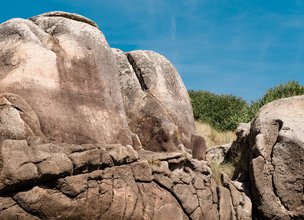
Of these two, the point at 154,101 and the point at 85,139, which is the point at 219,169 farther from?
the point at 85,139

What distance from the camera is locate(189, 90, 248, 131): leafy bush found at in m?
24.5

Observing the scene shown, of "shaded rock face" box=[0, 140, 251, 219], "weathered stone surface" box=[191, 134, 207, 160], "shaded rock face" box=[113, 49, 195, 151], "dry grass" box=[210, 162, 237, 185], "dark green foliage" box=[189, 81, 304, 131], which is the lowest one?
"shaded rock face" box=[0, 140, 251, 219]

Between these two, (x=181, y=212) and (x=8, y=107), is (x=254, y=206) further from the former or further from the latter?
(x=8, y=107)

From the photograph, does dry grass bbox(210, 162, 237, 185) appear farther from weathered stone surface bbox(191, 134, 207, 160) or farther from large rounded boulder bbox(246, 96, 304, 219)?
large rounded boulder bbox(246, 96, 304, 219)

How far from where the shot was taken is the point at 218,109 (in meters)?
26.1

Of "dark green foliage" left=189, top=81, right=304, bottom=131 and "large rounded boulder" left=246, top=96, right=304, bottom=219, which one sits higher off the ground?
"dark green foliage" left=189, top=81, right=304, bottom=131

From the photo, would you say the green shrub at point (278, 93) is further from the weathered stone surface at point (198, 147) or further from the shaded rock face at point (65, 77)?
the shaded rock face at point (65, 77)

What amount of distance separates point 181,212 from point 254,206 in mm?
2913

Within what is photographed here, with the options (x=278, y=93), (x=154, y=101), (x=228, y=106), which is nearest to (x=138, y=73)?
(x=154, y=101)

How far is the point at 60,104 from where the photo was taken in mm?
8883

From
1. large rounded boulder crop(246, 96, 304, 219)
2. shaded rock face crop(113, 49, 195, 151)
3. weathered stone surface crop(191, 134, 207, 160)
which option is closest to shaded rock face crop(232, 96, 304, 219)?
large rounded boulder crop(246, 96, 304, 219)

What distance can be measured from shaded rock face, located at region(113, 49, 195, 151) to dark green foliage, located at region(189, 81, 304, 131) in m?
10.8

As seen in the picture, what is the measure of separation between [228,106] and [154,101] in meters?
15.2

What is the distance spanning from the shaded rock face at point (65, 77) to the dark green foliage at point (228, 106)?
13.6 meters
